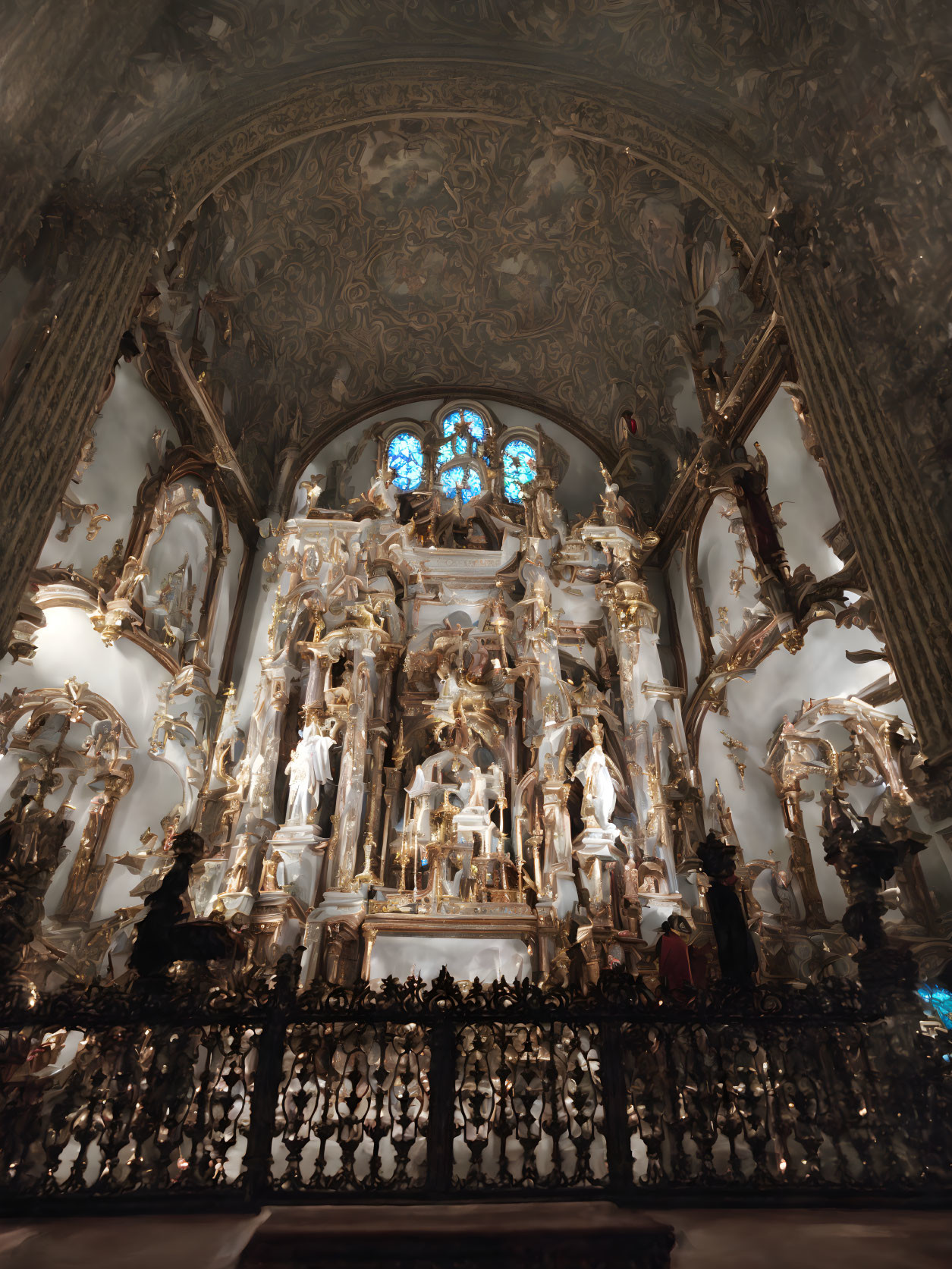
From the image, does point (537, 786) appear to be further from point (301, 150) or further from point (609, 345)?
point (301, 150)

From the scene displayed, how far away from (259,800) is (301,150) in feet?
39.9

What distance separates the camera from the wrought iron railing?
4.61m

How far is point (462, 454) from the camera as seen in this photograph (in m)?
19.1

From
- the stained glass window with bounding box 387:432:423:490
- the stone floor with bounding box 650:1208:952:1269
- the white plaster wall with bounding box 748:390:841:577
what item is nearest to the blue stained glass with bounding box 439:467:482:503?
the stained glass window with bounding box 387:432:423:490

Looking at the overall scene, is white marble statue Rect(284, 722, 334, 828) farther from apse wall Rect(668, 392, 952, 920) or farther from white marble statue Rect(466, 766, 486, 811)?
apse wall Rect(668, 392, 952, 920)

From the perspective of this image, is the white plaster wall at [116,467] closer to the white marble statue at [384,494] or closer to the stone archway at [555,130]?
the stone archway at [555,130]

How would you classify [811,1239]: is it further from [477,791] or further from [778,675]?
[778,675]

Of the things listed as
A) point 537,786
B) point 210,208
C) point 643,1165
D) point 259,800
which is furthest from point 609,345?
point 643,1165

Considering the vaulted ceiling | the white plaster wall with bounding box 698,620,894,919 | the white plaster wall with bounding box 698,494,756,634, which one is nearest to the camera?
the vaulted ceiling

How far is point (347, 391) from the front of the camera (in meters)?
19.2

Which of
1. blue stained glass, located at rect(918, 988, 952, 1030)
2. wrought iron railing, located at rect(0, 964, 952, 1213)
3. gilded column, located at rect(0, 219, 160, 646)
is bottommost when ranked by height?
wrought iron railing, located at rect(0, 964, 952, 1213)

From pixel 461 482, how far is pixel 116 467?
8517 millimetres

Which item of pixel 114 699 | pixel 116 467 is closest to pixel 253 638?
pixel 114 699

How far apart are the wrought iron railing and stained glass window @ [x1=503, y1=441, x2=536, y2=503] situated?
1447 centimetres
